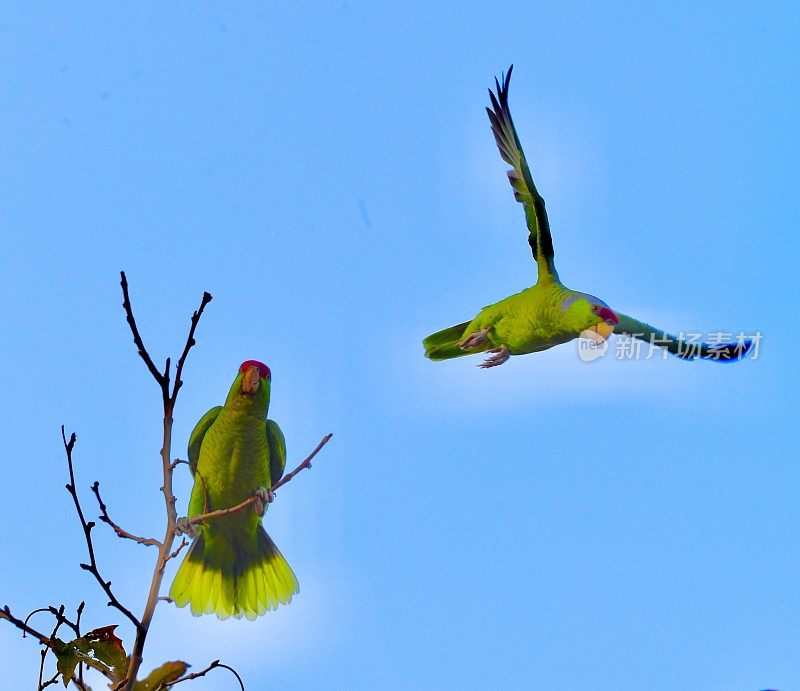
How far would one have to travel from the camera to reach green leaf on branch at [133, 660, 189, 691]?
8.47ft

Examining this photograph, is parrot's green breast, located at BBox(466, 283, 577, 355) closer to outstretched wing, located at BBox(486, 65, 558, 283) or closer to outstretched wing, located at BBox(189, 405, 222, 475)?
outstretched wing, located at BBox(486, 65, 558, 283)

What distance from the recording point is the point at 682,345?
743 centimetres

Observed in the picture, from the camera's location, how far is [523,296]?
22.4 feet

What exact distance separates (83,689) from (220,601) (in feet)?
10.4

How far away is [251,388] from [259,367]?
15 centimetres

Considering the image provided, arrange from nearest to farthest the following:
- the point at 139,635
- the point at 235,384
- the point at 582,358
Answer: the point at 139,635, the point at 235,384, the point at 582,358

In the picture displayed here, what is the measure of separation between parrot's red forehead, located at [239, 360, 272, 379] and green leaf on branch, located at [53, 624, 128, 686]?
116 inches

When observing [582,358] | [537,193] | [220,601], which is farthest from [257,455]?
[537,193]

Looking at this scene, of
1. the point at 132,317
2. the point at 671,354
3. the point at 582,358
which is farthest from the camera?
the point at 671,354

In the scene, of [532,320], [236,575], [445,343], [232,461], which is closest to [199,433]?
[232,461]

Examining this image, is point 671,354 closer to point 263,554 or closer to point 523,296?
point 523,296

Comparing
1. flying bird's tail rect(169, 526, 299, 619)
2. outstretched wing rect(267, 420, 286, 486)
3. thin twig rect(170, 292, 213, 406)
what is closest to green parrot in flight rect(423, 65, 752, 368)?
outstretched wing rect(267, 420, 286, 486)

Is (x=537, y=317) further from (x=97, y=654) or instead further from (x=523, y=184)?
(x=97, y=654)

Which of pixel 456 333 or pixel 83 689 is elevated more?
pixel 456 333
